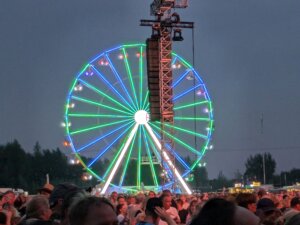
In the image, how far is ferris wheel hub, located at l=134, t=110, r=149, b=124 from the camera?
30875 millimetres

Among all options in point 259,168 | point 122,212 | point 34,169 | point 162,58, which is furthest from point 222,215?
point 259,168

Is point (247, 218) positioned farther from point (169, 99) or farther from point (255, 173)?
point (255, 173)

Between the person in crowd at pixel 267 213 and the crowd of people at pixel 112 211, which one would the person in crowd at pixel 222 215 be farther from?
the person in crowd at pixel 267 213

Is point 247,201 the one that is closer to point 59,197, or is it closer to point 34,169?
point 59,197

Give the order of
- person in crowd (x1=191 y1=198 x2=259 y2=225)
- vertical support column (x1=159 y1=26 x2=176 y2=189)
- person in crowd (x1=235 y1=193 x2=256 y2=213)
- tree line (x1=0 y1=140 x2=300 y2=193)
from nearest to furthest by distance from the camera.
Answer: person in crowd (x1=191 y1=198 x2=259 y2=225) < person in crowd (x1=235 y1=193 x2=256 y2=213) < vertical support column (x1=159 y1=26 x2=176 y2=189) < tree line (x1=0 y1=140 x2=300 y2=193)

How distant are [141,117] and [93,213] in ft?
93.4

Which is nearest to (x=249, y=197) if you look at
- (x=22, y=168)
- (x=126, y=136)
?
(x=126, y=136)

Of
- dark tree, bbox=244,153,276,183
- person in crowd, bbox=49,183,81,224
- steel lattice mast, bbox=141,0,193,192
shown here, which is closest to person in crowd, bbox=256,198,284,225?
person in crowd, bbox=49,183,81,224

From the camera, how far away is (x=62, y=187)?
4.30m

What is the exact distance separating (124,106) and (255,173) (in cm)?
9428

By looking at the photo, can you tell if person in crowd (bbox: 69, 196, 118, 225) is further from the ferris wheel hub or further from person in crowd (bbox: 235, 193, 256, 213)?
the ferris wheel hub

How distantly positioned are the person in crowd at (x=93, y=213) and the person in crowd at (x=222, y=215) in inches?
20.7

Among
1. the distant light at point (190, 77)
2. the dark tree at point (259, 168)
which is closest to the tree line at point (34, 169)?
the dark tree at point (259, 168)

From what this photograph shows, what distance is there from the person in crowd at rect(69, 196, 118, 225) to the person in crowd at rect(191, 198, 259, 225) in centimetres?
53
